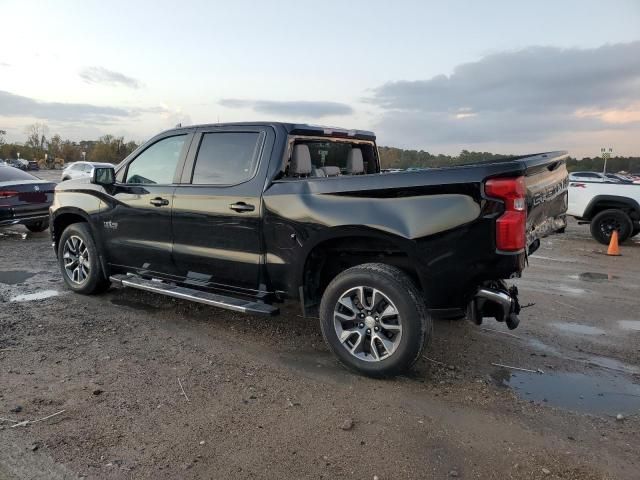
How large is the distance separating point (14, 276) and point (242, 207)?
174 inches

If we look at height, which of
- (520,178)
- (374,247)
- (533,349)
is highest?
(520,178)

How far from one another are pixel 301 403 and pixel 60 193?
4384 millimetres

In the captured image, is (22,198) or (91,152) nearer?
(22,198)

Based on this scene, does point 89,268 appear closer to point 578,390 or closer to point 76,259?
point 76,259

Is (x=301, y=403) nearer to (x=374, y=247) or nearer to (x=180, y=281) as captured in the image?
(x=374, y=247)

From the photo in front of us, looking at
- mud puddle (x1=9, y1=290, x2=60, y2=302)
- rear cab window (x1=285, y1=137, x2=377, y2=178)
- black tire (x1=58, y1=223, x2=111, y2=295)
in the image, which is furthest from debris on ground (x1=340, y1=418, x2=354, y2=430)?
mud puddle (x1=9, y1=290, x2=60, y2=302)

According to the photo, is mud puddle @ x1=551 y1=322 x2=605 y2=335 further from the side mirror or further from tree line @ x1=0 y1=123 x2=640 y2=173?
tree line @ x1=0 y1=123 x2=640 y2=173

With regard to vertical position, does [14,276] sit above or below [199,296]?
below

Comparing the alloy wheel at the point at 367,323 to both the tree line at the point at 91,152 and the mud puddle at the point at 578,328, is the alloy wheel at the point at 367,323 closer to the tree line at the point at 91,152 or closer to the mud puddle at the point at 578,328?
the mud puddle at the point at 578,328

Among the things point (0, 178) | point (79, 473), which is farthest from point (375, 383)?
point (0, 178)

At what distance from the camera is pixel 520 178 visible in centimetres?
339

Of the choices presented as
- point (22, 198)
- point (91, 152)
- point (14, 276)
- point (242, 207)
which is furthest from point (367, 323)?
point (91, 152)

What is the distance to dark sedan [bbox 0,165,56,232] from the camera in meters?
9.92

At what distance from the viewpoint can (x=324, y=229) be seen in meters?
4.04
